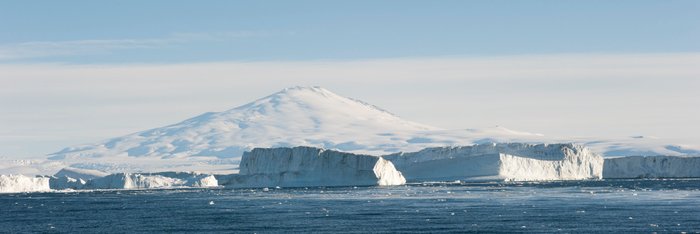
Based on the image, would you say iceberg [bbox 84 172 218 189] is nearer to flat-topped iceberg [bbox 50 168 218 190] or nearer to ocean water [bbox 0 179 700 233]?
flat-topped iceberg [bbox 50 168 218 190]

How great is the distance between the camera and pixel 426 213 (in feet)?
205

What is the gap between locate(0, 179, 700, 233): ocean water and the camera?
175 feet

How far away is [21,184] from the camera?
115500mm

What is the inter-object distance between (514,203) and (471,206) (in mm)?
3659

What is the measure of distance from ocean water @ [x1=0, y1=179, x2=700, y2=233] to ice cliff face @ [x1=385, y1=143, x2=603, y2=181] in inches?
1322

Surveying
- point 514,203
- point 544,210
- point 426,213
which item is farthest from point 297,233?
point 514,203

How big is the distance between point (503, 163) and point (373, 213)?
193 ft

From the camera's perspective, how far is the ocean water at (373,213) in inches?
2101

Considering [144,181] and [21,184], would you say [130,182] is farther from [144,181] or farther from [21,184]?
[21,184]

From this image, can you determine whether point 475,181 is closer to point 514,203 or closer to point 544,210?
point 514,203

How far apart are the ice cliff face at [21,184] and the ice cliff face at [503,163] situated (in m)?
36.6

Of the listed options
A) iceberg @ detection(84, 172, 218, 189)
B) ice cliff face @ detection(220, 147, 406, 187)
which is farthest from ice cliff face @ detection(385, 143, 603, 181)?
iceberg @ detection(84, 172, 218, 189)

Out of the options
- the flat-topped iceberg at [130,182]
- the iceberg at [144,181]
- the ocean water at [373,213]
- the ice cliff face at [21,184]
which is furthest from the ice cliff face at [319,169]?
the ice cliff face at [21,184]

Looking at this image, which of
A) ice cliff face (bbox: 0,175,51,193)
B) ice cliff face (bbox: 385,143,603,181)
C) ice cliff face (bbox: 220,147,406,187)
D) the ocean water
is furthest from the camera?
ice cliff face (bbox: 385,143,603,181)
